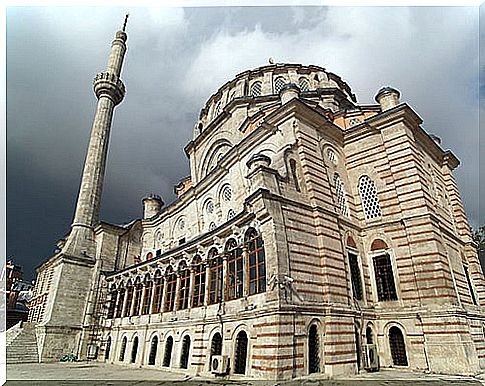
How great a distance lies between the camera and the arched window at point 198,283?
1522cm

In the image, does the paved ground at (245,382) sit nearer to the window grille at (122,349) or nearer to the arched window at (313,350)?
the arched window at (313,350)

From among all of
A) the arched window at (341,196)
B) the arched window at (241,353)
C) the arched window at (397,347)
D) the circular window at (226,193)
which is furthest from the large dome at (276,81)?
the arched window at (241,353)

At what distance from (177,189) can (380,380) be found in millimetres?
25828

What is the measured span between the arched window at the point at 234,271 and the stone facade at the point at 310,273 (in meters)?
0.07

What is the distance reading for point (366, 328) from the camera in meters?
13.8

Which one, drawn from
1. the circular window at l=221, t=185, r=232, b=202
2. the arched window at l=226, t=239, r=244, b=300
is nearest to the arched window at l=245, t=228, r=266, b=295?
the arched window at l=226, t=239, r=244, b=300

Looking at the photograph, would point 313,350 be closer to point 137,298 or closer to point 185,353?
point 185,353

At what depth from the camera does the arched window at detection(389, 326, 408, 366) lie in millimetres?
13430

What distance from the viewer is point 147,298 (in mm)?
19453

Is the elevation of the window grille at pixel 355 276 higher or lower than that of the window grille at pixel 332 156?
lower

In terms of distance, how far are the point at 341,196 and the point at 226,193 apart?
8.02 meters

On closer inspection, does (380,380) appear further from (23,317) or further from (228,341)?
(23,317)

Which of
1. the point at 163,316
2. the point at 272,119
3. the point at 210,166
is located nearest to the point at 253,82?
the point at 210,166

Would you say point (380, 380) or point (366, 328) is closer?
point (380, 380)
